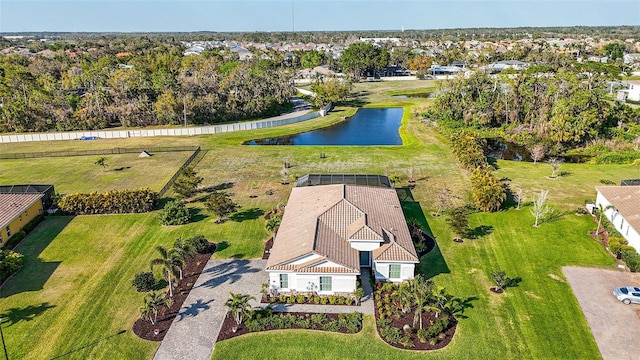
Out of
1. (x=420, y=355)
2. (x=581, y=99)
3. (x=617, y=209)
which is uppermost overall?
(x=581, y=99)

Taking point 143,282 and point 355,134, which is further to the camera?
point 355,134

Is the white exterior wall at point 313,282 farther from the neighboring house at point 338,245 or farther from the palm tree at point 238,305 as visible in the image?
the palm tree at point 238,305

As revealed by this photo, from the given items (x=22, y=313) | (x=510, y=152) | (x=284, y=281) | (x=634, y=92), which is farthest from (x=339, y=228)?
(x=634, y=92)

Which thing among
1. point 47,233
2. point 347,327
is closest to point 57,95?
point 47,233

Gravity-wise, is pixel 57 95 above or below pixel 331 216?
above

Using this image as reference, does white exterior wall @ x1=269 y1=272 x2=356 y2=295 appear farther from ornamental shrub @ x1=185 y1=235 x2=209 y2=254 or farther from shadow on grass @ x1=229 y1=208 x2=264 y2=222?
shadow on grass @ x1=229 y1=208 x2=264 y2=222

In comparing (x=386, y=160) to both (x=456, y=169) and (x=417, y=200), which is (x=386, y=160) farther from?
(x=417, y=200)

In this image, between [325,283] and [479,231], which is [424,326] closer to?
[325,283]
